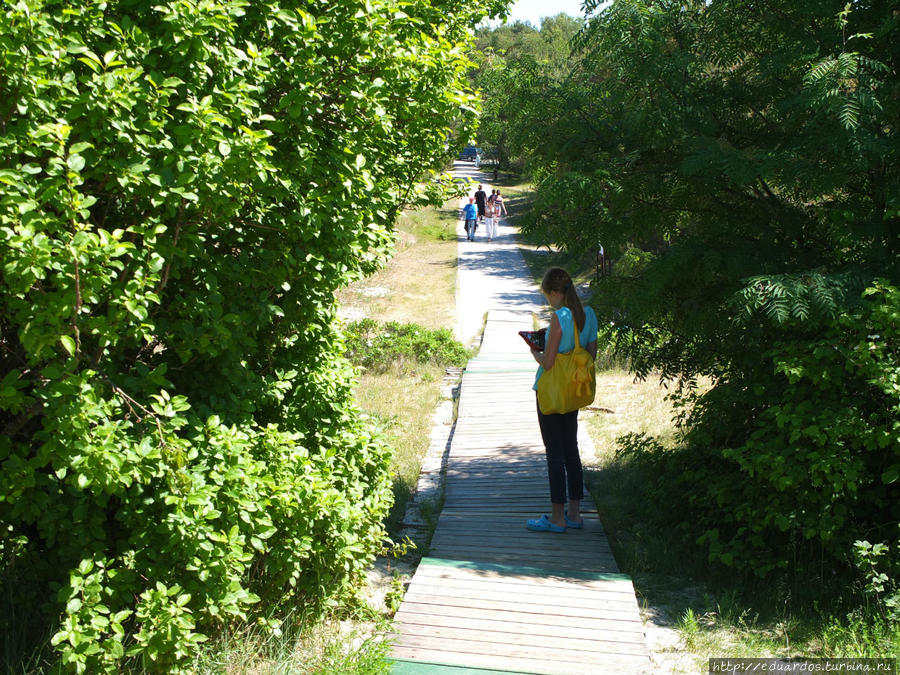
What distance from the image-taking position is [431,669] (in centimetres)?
388

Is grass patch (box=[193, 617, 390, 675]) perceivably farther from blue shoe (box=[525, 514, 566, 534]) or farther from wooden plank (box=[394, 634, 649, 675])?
blue shoe (box=[525, 514, 566, 534])

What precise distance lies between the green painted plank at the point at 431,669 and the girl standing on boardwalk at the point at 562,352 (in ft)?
6.82

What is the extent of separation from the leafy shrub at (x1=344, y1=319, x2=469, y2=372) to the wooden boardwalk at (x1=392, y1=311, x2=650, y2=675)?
5110mm

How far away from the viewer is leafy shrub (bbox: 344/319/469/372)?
43.1ft

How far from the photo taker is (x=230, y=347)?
3.73 m

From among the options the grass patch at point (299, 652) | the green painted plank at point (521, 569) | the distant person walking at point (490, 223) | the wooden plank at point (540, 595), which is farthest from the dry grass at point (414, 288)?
the grass patch at point (299, 652)

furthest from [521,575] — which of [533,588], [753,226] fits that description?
[753,226]

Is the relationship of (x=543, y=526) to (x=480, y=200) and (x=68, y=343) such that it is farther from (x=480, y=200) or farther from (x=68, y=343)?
(x=480, y=200)

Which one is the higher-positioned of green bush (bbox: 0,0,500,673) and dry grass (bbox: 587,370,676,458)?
green bush (bbox: 0,0,500,673)

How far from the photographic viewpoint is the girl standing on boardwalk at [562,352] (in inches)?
221

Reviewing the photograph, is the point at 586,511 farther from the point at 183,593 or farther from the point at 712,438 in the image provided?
the point at 183,593

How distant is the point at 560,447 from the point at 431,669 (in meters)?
2.25

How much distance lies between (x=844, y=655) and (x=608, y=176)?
3.49 meters

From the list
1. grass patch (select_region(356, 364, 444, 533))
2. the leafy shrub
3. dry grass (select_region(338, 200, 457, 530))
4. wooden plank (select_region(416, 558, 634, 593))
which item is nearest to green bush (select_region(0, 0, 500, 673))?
wooden plank (select_region(416, 558, 634, 593))
